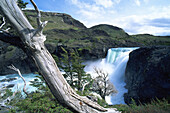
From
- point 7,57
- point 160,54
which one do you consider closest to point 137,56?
point 160,54

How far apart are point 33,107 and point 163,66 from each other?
33.3 feet

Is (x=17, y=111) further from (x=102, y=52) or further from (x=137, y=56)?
(x=102, y=52)

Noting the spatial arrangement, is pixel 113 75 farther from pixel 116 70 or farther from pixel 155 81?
pixel 155 81

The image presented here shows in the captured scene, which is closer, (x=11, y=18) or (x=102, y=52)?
(x=11, y=18)

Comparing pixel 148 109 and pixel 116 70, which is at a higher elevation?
pixel 148 109

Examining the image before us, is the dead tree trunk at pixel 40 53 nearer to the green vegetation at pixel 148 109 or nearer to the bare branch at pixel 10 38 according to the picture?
the bare branch at pixel 10 38

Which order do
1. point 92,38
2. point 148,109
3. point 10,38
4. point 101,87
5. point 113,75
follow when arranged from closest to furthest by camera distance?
point 10,38 → point 148,109 → point 101,87 → point 113,75 → point 92,38

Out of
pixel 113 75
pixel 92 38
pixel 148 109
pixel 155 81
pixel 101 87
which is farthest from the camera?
pixel 92 38

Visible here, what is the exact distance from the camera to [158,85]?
8750mm

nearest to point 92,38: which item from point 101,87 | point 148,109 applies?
point 101,87

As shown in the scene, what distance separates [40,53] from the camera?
1.53 meters

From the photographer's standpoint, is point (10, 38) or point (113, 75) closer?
point (10, 38)

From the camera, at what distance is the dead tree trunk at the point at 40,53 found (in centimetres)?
140

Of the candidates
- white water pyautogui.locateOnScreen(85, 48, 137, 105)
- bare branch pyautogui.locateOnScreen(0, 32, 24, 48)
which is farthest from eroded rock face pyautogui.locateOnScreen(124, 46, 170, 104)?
bare branch pyautogui.locateOnScreen(0, 32, 24, 48)
